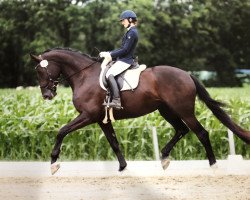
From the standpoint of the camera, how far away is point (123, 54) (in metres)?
7.19

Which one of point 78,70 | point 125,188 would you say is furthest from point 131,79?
point 125,188

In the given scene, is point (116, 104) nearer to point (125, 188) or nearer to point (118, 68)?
point (118, 68)

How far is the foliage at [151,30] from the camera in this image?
29.5 metres

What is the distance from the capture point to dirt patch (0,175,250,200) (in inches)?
236

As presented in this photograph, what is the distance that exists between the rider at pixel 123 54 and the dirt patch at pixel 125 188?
1.12 meters

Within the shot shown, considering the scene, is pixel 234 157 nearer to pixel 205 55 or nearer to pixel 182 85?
pixel 182 85

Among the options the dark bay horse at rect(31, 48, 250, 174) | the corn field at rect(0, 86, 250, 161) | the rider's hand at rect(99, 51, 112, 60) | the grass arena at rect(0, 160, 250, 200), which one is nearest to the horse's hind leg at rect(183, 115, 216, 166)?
the dark bay horse at rect(31, 48, 250, 174)

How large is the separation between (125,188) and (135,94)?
135 centimetres

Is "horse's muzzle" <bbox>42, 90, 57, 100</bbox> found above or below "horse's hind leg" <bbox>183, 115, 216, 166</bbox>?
above

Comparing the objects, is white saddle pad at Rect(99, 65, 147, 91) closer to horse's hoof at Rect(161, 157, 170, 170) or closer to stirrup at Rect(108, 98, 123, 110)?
stirrup at Rect(108, 98, 123, 110)

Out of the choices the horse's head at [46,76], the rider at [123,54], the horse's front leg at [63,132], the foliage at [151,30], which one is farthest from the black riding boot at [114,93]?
the foliage at [151,30]

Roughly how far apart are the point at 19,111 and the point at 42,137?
Answer: 105cm

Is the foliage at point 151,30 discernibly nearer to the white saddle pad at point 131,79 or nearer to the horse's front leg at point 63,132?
the white saddle pad at point 131,79

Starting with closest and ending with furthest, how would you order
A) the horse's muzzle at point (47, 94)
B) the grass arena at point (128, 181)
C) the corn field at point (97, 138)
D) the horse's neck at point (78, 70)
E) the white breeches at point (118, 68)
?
the grass arena at point (128, 181) < the white breeches at point (118, 68) < the horse's muzzle at point (47, 94) < the horse's neck at point (78, 70) < the corn field at point (97, 138)
